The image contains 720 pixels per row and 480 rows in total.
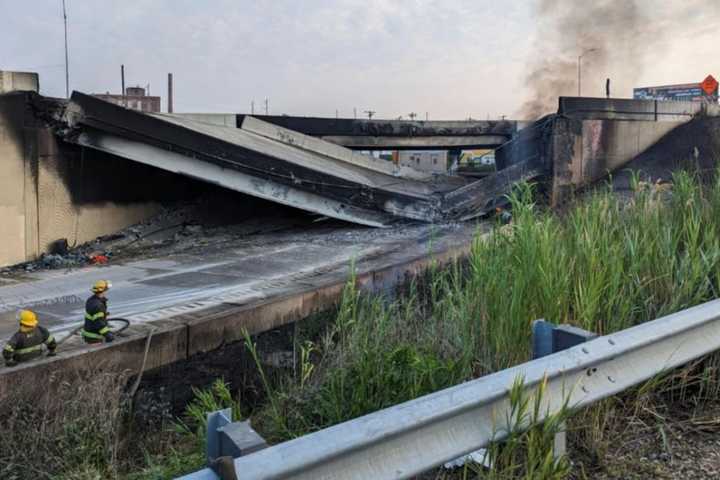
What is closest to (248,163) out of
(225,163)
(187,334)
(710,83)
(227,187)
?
(225,163)

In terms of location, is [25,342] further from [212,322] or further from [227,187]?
[227,187]

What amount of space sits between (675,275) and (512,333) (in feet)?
4.23

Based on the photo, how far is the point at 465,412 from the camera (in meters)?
2.04

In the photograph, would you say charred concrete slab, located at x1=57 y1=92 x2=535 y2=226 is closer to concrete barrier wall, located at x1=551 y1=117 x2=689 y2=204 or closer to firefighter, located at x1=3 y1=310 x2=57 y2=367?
concrete barrier wall, located at x1=551 y1=117 x2=689 y2=204

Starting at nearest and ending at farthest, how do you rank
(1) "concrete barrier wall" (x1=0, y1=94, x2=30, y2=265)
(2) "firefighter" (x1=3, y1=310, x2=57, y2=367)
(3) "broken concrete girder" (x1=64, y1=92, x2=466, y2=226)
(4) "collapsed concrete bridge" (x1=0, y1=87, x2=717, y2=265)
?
(2) "firefighter" (x1=3, y1=310, x2=57, y2=367), (1) "concrete barrier wall" (x1=0, y1=94, x2=30, y2=265), (4) "collapsed concrete bridge" (x1=0, y1=87, x2=717, y2=265), (3) "broken concrete girder" (x1=64, y1=92, x2=466, y2=226)

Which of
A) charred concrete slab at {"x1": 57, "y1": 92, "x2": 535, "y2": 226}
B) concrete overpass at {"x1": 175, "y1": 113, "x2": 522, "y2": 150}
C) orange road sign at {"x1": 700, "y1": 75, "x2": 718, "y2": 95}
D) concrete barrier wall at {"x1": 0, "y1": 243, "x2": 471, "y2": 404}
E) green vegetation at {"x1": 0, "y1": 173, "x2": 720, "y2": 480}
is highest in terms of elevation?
orange road sign at {"x1": 700, "y1": 75, "x2": 718, "y2": 95}

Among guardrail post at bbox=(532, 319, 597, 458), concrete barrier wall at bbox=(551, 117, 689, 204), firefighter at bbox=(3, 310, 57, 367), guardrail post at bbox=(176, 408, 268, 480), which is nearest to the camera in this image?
guardrail post at bbox=(176, 408, 268, 480)

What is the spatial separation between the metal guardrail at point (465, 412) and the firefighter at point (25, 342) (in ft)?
11.9

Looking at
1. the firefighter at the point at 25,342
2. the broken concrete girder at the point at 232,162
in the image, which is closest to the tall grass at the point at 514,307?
the firefighter at the point at 25,342

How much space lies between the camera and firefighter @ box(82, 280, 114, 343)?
200 inches

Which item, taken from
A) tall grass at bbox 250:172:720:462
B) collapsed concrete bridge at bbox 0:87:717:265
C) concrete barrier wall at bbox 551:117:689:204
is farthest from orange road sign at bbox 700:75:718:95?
tall grass at bbox 250:172:720:462

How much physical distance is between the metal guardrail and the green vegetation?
0.25 metres

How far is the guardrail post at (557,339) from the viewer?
2371mm

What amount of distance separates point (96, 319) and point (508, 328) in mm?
3507
